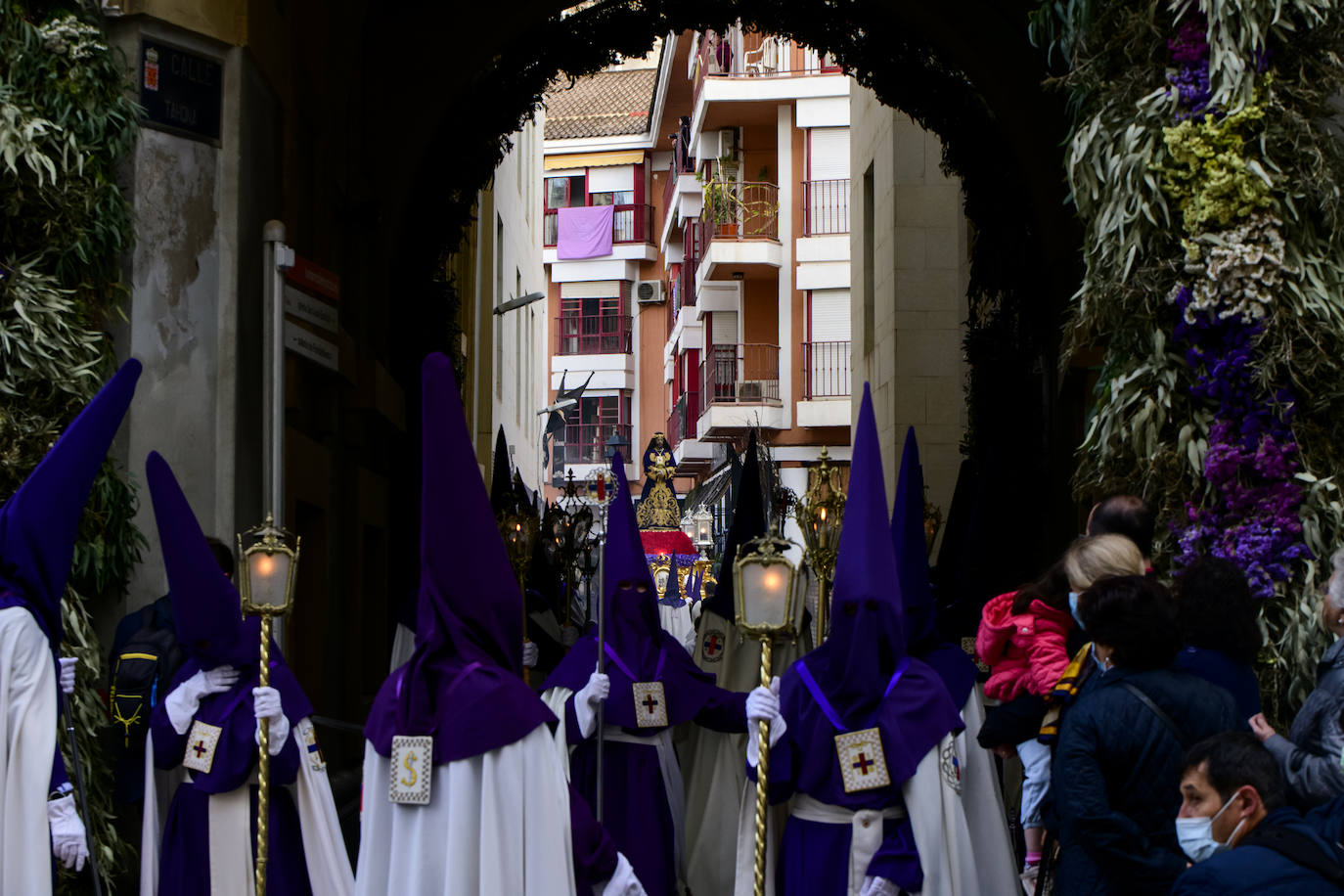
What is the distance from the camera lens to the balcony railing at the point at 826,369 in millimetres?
33656

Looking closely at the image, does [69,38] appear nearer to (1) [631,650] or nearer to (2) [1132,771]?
(1) [631,650]

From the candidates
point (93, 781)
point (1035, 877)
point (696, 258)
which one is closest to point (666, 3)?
point (93, 781)

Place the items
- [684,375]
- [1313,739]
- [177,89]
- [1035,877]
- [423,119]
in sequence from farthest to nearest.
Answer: [684,375]
[423,119]
[177,89]
[1035,877]
[1313,739]

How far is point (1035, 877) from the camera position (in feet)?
23.7

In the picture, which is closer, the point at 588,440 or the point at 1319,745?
the point at 1319,745

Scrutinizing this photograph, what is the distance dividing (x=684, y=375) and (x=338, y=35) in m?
33.2

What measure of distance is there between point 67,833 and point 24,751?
390 millimetres

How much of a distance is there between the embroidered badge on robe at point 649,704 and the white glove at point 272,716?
89.3 inches

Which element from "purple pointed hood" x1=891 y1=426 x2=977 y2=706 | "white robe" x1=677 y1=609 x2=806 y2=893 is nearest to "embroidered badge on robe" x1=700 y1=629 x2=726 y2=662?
"white robe" x1=677 y1=609 x2=806 y2=893

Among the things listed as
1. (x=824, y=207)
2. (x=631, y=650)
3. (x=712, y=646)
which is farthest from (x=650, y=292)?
(x=631, y=650)

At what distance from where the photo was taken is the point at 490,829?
→ 6246 mm

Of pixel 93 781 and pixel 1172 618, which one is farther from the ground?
pixel 1172 618

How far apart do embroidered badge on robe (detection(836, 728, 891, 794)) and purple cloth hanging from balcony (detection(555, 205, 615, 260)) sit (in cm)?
5493

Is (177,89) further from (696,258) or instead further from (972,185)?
(696,258)
